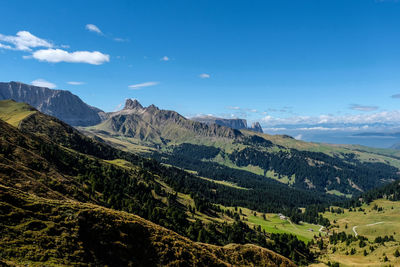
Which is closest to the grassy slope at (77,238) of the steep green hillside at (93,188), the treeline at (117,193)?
the steep green hillside at (93,188)

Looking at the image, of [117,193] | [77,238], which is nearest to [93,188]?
[117,193]

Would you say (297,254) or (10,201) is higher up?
(10,201)

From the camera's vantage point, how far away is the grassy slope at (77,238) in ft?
95.0

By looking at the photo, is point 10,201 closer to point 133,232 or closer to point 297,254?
point 133,232

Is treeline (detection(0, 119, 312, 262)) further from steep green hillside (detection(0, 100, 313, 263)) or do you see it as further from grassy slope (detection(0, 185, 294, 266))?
grassy slope (detection(0, 185, 294, 266))

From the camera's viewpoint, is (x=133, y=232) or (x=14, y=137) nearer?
(x=133, y=232)

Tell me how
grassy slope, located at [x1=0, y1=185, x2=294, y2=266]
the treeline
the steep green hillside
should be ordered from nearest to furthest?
grassy slope, located at [x1=0, y1=185, x2=294, y2=266] → the steep green hillside → the treeline

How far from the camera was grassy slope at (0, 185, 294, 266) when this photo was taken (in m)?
29.0

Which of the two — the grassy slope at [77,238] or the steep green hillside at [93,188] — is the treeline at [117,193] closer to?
the steep green hillside at [93,188]

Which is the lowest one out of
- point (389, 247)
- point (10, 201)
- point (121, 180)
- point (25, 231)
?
point (389, 247)

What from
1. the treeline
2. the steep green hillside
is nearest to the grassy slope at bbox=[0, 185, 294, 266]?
the steep green hillside

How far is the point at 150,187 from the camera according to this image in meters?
190

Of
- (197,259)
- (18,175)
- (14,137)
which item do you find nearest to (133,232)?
(197,259)

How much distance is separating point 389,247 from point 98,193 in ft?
596
